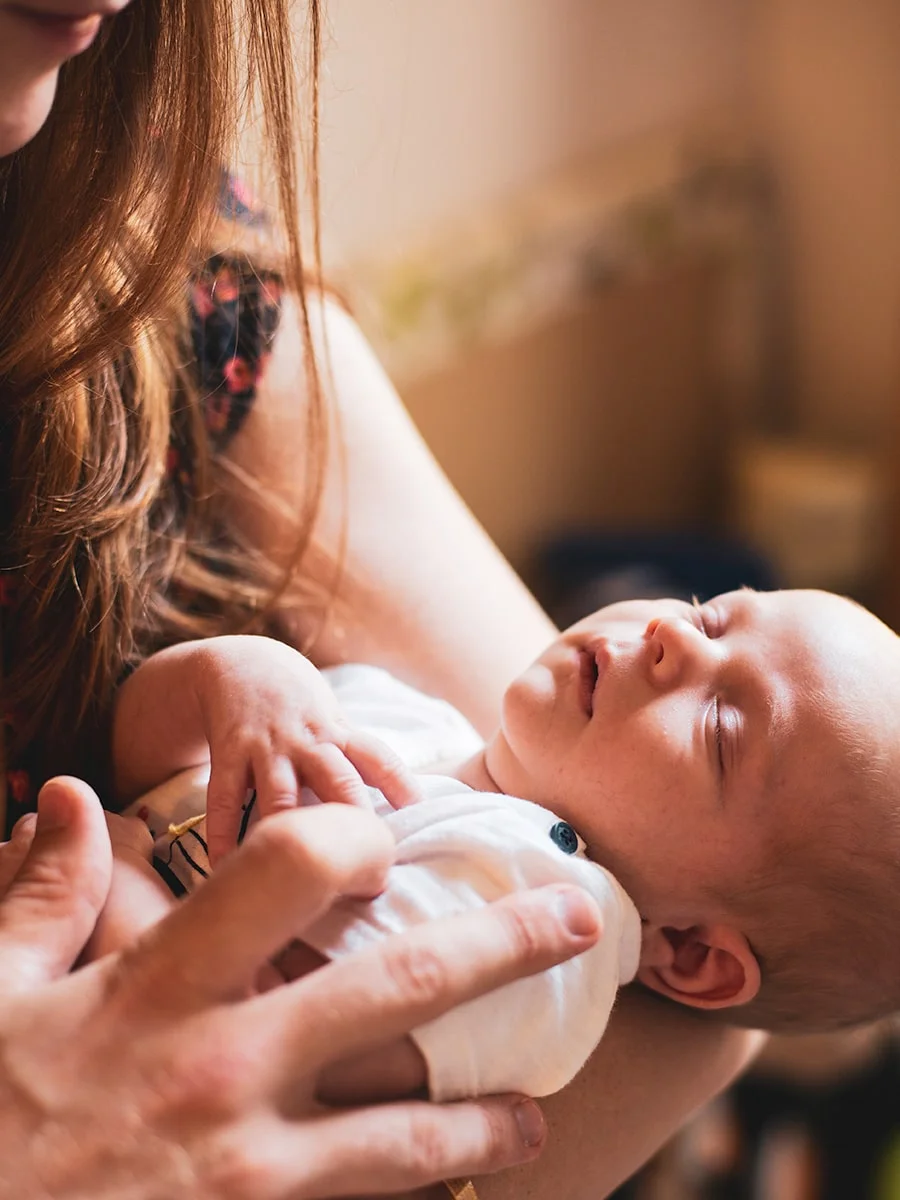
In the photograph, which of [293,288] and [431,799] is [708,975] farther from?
[293,288]

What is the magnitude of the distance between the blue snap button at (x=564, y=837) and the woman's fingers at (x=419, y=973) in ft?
0.52

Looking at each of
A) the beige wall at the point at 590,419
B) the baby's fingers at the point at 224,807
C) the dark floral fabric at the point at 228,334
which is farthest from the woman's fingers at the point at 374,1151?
the beige wall at the point at 590,419

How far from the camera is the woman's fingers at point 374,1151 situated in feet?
2.26

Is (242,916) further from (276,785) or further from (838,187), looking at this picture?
(838,187)

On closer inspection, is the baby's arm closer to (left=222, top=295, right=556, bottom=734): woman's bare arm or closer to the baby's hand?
the baby's hand

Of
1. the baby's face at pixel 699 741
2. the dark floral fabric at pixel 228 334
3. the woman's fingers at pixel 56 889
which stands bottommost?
the baby's face at pixel 699 741

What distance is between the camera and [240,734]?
905 mm

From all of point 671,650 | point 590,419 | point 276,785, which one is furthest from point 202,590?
point 590,419

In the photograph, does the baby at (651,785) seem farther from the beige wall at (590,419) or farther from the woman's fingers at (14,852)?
the beige wall at (590,419)

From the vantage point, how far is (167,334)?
1.08 m

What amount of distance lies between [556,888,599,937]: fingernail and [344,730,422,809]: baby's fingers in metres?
0.17

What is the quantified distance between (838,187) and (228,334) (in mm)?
2735

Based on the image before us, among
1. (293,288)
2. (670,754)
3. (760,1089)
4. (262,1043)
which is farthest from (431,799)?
(760,1089)

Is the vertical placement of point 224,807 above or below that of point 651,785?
above
